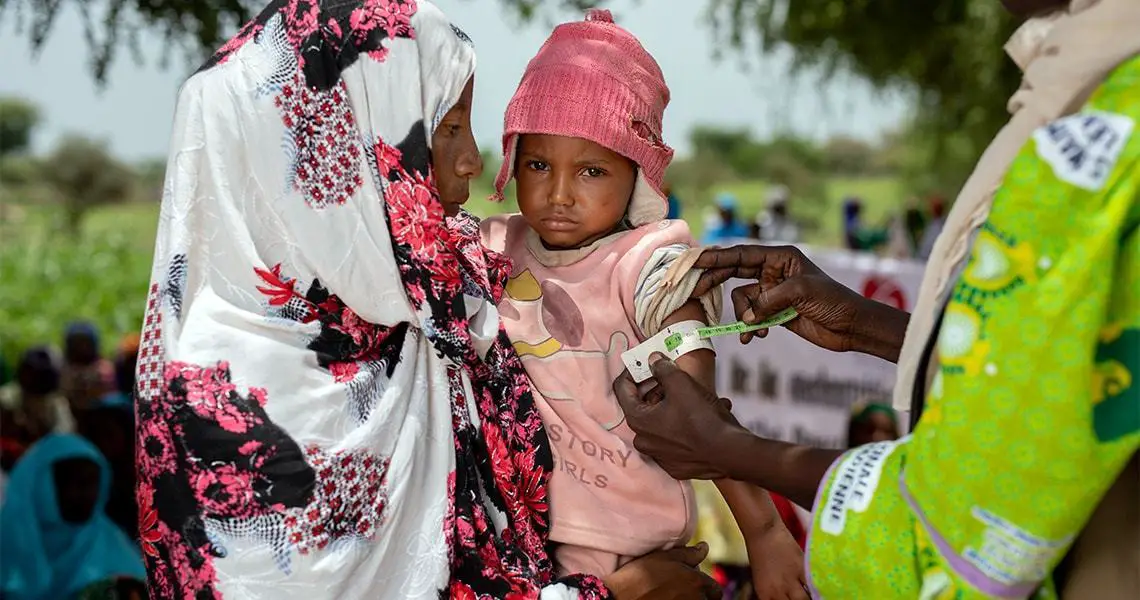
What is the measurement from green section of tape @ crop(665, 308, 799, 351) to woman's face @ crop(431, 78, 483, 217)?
1.70 ft

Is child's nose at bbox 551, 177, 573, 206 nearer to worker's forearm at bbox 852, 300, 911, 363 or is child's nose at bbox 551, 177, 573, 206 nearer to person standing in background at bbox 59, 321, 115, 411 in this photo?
worker's forearm at bbox 852, 300, 911, 363

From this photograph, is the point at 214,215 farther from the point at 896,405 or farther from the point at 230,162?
the point at 896,405

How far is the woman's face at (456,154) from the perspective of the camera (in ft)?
7.72

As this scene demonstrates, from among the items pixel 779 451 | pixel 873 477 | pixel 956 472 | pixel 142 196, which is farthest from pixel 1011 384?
pixel 142 196

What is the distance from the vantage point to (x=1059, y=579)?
1906 mm

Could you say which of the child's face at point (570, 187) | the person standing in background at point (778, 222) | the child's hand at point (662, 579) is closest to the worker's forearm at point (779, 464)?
the child's hand at point (662, 579)

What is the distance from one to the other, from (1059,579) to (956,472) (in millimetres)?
337

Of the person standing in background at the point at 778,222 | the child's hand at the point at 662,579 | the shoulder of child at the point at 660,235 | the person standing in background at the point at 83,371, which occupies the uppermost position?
the shoulder of child at the point at 660,235

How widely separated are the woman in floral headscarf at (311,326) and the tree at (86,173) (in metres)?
22.8

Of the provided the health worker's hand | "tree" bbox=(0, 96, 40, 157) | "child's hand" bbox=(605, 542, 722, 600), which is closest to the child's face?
the health worker's hand

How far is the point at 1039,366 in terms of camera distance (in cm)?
165

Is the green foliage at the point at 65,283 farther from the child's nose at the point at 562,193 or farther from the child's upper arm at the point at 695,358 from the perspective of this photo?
the child's upper arm at the point at 695,358

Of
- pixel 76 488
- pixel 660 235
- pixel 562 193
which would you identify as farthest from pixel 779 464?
pixel 76 488

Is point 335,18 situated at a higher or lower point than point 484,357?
higher
